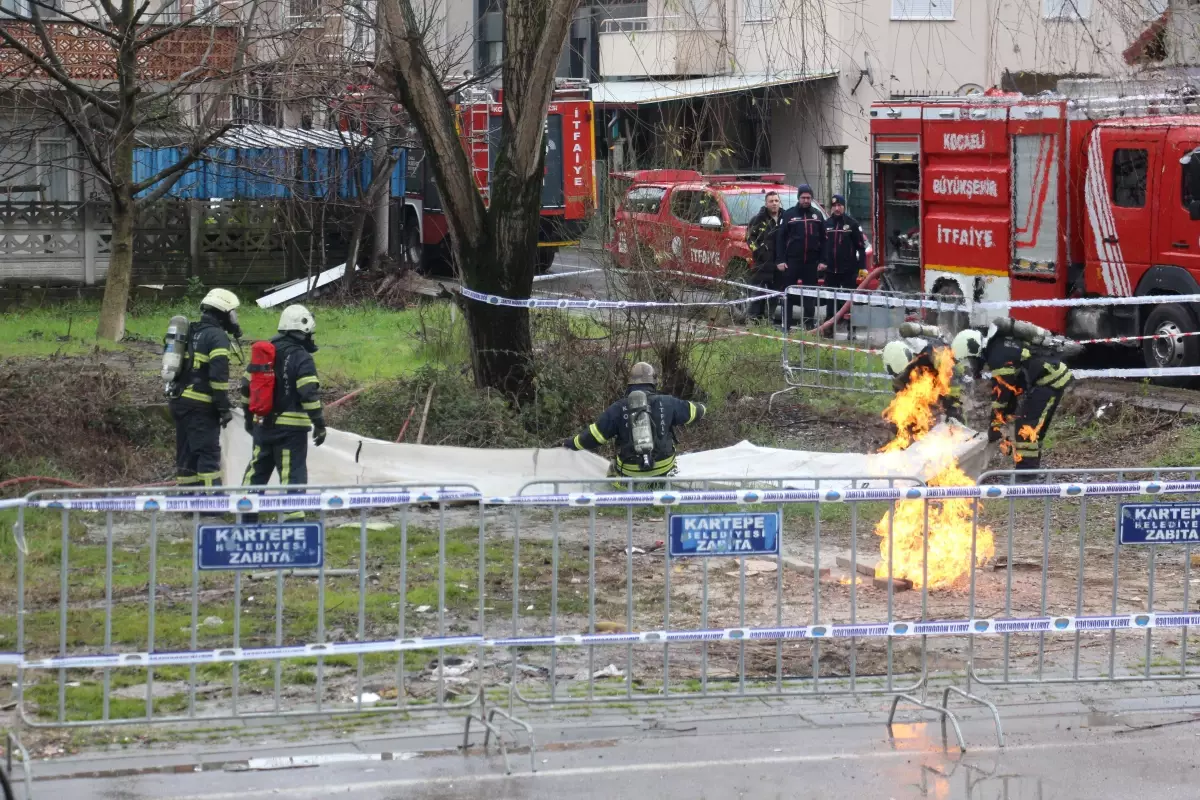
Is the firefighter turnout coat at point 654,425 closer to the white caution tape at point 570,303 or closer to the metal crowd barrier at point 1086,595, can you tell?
the metal crowd barrier at point 1086,595

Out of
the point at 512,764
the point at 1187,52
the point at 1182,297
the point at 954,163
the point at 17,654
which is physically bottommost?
the point at 512,764

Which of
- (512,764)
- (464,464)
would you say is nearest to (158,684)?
(512,764)

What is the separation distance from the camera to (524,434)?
12.2 meters

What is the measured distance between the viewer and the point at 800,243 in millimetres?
17500

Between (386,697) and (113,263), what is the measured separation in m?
10.8

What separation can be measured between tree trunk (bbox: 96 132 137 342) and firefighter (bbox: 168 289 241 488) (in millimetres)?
6155

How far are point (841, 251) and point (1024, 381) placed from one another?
689 cm

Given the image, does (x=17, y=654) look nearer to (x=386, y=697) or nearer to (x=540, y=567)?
(x=386, y=697)

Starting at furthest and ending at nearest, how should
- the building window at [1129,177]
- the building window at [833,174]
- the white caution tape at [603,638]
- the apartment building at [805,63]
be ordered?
the building window at [833,174] < the building window at [1129,177] < the apartment building at [805,63] < the white caution tape at [603,638]

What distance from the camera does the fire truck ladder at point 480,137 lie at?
20109mm

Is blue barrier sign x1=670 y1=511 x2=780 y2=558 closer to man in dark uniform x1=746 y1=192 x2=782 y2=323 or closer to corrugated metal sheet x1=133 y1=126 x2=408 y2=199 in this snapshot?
man in dark uniform x1=746 y1=192 x2=782 y2=323

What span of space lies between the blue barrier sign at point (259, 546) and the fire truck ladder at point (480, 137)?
Answer: 46.2ft

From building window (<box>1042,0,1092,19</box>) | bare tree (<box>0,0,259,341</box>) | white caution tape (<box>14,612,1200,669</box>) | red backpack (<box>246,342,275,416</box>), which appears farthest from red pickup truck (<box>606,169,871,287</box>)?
white caution tape (<box>14,612,1200,669</box>)

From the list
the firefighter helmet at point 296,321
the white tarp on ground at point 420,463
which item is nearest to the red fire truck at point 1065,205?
the white tarp on ground at point 420,463
